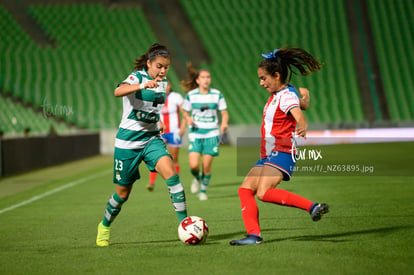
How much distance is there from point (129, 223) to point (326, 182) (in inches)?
259

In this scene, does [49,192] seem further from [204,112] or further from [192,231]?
[192,231]

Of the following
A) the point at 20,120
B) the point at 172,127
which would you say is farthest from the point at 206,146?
the point at 20,120

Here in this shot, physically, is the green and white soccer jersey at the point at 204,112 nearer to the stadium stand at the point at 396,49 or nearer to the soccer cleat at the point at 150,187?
the soccer cleat at the point at 150,187

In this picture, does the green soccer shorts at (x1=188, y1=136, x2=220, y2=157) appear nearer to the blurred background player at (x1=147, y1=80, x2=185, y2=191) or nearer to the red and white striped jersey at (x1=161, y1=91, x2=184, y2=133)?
the blurred background player at (x1=147, y1=80, x2=185, y2=191)

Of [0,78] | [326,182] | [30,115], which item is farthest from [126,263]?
[0,78]

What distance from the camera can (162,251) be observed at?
6332 millimetres

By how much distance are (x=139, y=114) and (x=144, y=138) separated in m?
0.26

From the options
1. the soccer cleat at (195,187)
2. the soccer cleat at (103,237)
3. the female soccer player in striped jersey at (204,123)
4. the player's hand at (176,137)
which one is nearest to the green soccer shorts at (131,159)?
the soccer cleat at (103,237)

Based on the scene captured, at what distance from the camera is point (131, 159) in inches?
265

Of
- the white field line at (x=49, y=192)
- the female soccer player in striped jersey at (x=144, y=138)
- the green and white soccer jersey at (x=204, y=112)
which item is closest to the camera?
the female soccer player in striped jersey at (x=144, y=138)

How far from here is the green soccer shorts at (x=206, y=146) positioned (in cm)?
1136

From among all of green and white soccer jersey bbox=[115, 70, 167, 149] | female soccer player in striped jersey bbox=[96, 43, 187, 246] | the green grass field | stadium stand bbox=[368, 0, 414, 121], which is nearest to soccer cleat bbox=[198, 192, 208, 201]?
the green grass field

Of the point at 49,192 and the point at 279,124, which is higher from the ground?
the point at 279,124

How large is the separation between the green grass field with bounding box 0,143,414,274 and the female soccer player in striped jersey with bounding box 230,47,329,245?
42 centimetres
